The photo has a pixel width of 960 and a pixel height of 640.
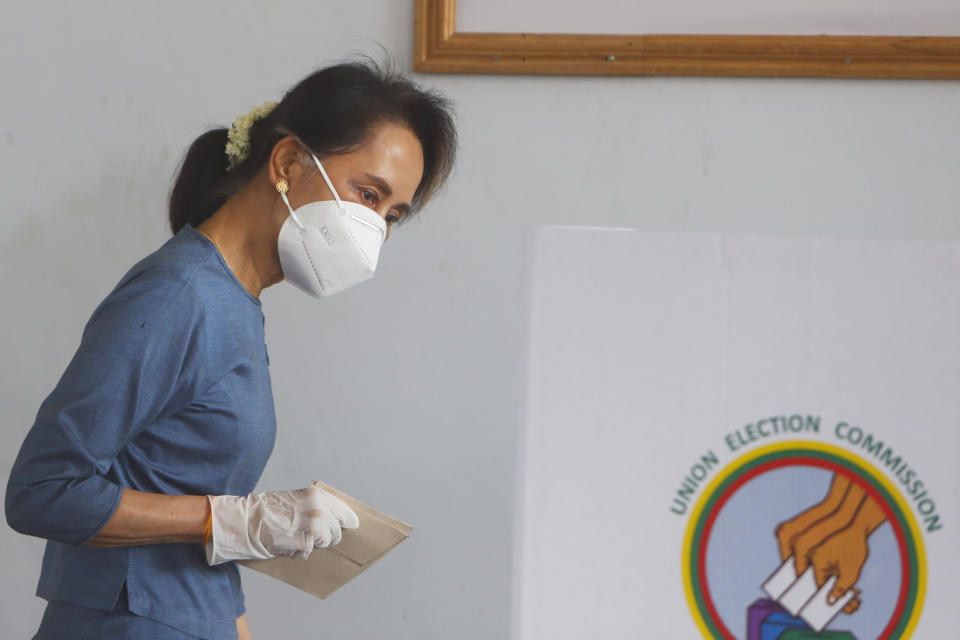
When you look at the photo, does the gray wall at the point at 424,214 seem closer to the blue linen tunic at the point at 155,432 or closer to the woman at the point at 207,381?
the woman at the point at 207,381

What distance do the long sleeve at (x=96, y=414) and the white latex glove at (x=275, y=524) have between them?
10 centimetres

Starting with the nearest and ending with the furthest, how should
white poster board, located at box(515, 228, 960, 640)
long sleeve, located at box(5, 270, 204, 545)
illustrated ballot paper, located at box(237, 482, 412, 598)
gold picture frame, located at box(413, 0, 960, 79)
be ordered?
white poster board, located at box(515, 228, 960, 640)
long sleeve, located at box(5, 270, 204, 545)
illustrated ballot paper, located at box(237, 482, 412, 598)
gold picture frame, located at box(413, 0, 960, 79)

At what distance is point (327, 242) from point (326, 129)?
11 centimetres

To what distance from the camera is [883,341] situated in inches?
22.8

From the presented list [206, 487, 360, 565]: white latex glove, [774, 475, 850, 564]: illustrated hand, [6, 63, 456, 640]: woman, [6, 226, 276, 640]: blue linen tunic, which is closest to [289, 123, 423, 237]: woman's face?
[6, 63, 456, 640]: woman

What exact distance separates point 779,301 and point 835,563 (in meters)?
0.18

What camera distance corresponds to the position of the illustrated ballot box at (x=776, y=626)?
59 cm

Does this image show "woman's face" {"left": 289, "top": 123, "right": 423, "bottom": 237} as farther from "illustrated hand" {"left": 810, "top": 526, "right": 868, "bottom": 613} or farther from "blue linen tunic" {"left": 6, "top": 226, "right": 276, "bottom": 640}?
"illustrated hand" {"left": 810, "top": 526, "right": 868, "bottom": 613}

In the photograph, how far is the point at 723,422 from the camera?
0.58m

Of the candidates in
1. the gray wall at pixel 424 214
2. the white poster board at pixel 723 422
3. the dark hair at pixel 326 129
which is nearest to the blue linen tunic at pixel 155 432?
the dark hair at pixel 326 129

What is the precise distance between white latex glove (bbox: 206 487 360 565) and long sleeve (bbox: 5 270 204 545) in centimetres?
10

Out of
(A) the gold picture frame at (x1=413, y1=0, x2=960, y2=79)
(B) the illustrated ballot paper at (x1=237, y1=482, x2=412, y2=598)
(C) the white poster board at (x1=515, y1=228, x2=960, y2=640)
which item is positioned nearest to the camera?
(C) the white poster board at (x1=515, y1=228, x2=960, y2=640)

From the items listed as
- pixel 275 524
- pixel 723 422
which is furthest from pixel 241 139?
pixel 723 422

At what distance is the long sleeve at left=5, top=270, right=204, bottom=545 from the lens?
2.35 feet
